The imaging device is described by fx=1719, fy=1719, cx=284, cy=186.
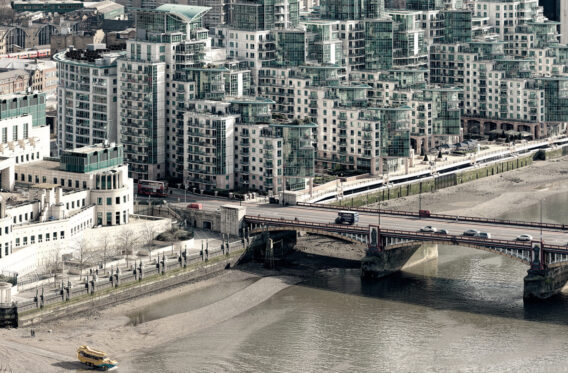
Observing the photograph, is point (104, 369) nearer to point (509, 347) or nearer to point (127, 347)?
point (127, 347)

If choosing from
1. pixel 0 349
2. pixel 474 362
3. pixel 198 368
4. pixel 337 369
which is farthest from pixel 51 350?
pixel 474 362

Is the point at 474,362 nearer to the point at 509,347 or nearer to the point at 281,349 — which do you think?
the point at 509,347

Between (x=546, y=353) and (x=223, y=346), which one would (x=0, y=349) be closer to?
(x=223, y=346)

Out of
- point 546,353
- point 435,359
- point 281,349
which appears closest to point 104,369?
point 281,349

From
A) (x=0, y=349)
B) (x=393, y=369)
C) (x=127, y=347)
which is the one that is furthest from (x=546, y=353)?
(x=0, y=349)
